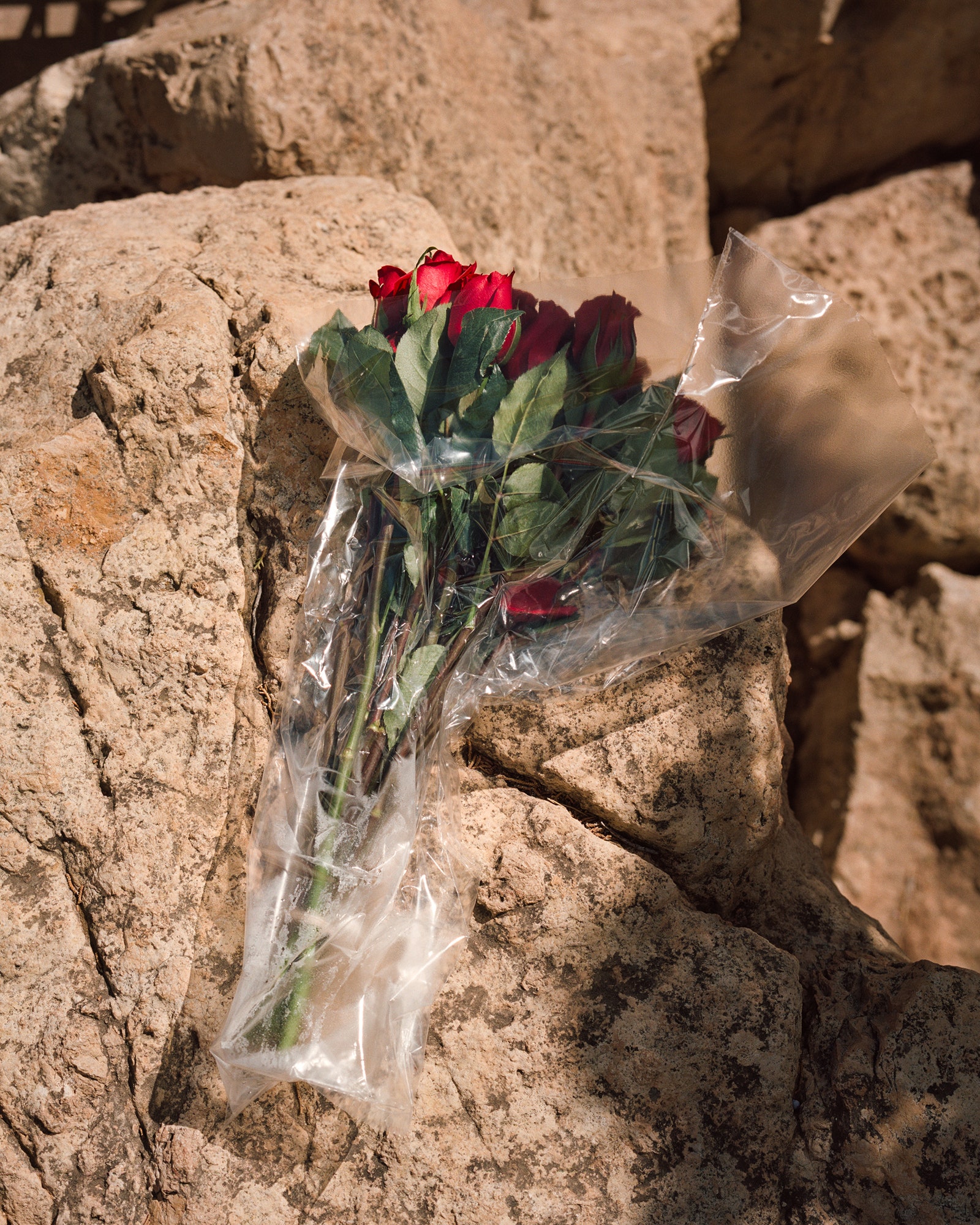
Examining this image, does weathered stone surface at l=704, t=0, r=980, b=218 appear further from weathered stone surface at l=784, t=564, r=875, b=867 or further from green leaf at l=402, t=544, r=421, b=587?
green leaf at l=402, t=544, r=421, b=587

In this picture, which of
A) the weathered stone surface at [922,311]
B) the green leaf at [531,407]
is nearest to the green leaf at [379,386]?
the green leaf at [531,407]

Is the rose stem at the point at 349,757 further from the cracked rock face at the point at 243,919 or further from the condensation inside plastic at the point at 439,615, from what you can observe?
the cracked rock face at the point at 243,919

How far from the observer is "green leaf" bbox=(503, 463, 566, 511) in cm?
116

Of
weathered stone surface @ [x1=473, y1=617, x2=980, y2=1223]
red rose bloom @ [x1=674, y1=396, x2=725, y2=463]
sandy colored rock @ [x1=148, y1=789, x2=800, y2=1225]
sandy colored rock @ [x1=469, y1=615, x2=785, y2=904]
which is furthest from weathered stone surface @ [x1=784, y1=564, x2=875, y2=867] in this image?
red rose bloom @ [x1=674, y1=396, x2=725, y2=463]

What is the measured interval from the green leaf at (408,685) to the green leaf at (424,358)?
1.09 ft

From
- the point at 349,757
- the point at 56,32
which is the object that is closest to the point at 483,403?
the point at 349,757

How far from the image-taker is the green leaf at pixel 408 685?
3.96 ft

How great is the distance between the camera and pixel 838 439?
3.88 feet

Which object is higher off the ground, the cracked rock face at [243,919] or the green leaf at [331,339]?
the green leaf at [331,339]

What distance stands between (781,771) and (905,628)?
1.83 meters

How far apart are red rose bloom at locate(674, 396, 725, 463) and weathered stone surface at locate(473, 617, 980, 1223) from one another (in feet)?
1.33

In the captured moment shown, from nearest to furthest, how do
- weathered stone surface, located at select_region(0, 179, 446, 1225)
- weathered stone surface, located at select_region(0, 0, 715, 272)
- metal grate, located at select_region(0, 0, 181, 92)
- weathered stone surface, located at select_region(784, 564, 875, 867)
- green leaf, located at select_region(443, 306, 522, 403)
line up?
1. green leaf, located at select_region(443, 306, 522, 403)
2. weathered stone surface, located at select_region(0, 179, 446, 1225)
3. weathered stone surface, located at select_region(0, 0, 715, 272)
4. weathered stone surface, located at select_region(784, 564, 875, 867)
5. metal grate, located at select_region(0, 0, 181, 92)

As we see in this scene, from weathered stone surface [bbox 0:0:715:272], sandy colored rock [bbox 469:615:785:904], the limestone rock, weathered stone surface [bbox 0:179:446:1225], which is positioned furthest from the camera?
the limestone rock

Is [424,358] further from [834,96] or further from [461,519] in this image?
[834,96]
